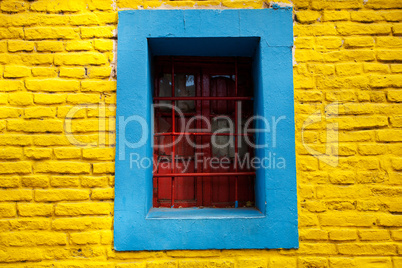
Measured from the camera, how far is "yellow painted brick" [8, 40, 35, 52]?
5.94ft

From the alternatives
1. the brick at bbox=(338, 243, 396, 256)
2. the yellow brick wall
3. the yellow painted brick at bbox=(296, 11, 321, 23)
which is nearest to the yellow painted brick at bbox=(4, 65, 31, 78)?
the yellow brick wall

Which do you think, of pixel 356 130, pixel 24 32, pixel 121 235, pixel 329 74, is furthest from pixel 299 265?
pixel 24 32

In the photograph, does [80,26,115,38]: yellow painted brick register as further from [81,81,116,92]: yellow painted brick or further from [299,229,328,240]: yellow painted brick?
[299,229,328,240]: yellow painted brick

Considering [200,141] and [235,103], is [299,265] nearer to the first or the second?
[200,141]

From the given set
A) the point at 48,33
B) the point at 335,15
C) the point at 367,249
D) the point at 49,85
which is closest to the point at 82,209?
the point at 49,85

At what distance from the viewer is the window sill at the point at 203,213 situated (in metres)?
1.74

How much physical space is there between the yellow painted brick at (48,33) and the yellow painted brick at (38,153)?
82cm

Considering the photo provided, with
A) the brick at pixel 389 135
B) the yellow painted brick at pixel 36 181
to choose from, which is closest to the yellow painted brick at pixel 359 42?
the brick at pixel 389 135

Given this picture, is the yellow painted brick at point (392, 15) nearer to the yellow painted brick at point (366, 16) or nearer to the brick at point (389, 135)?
the yellow painted brick at point (366, 16)

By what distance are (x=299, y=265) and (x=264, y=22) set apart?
1738 millimetres

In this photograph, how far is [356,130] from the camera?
178 cm

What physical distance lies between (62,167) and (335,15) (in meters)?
2.27

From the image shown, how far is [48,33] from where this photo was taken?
5.98 ft

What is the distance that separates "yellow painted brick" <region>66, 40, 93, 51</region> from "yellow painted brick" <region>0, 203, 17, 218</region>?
1.18 m
